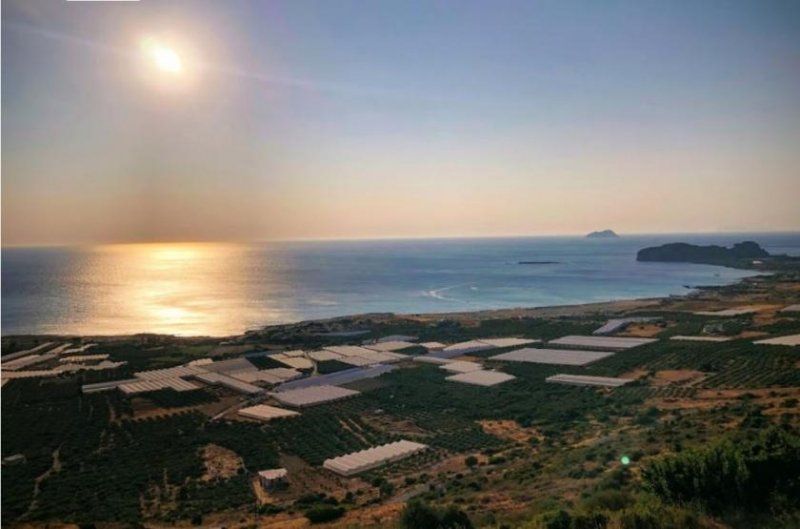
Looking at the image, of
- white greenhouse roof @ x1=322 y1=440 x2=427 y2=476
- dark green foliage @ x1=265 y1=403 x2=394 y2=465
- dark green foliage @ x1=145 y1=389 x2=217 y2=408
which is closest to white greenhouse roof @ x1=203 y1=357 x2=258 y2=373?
dark green foliage @ x1=145 y1=389 x2=217 y2=408

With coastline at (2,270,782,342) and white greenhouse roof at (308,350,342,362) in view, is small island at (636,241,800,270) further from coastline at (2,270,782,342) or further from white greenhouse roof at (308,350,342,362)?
white greenhouse roof at (308,350,342,362)

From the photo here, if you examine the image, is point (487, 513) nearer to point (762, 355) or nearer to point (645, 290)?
point (762, 355)

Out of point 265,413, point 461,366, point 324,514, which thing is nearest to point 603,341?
point 461,366

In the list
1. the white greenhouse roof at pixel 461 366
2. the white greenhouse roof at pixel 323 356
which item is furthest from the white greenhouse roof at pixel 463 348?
the white greenhouse roof at pixel 323 356

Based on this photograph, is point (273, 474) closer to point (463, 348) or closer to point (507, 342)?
point (463, 348)

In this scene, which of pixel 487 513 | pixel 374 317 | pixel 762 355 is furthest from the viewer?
pixel 374 317

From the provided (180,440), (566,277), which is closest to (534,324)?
(180,440)
